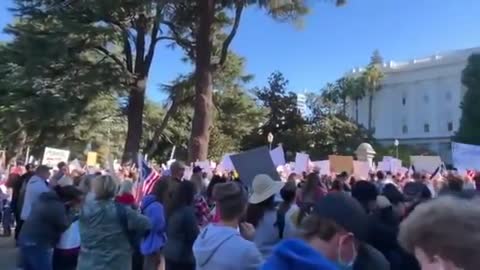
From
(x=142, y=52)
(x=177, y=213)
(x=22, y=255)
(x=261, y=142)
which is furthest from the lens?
(x=261, y=142)

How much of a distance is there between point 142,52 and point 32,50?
4517 millimetres

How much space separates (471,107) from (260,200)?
69065 mm

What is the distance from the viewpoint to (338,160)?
1938cm

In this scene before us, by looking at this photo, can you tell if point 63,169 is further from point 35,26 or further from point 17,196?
point 35,26

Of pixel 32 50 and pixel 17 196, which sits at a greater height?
pixel 32 50

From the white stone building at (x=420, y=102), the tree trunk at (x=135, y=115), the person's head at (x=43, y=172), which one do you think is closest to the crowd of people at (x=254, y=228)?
the person's head at (x=43, y=172)

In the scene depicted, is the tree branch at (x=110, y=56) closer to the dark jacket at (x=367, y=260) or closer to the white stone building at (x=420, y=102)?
the dark jacket at (x=367, y=260)

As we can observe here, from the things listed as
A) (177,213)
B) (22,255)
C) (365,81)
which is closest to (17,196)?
(22,255)

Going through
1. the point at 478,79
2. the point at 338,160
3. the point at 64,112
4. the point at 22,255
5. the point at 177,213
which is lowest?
the point at 22,255

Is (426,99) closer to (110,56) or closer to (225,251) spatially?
(110,56)

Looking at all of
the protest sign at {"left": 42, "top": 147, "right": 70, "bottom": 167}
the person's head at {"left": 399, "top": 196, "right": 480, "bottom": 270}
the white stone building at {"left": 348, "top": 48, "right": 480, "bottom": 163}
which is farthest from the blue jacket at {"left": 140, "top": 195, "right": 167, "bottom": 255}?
the white stone building at {"left": 348, "top": 48, "right": 480, "bottom": 163}

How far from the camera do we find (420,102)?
3735 inches

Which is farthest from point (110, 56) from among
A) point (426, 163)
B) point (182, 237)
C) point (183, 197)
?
point (182, 237)

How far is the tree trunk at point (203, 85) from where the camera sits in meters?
22.6
